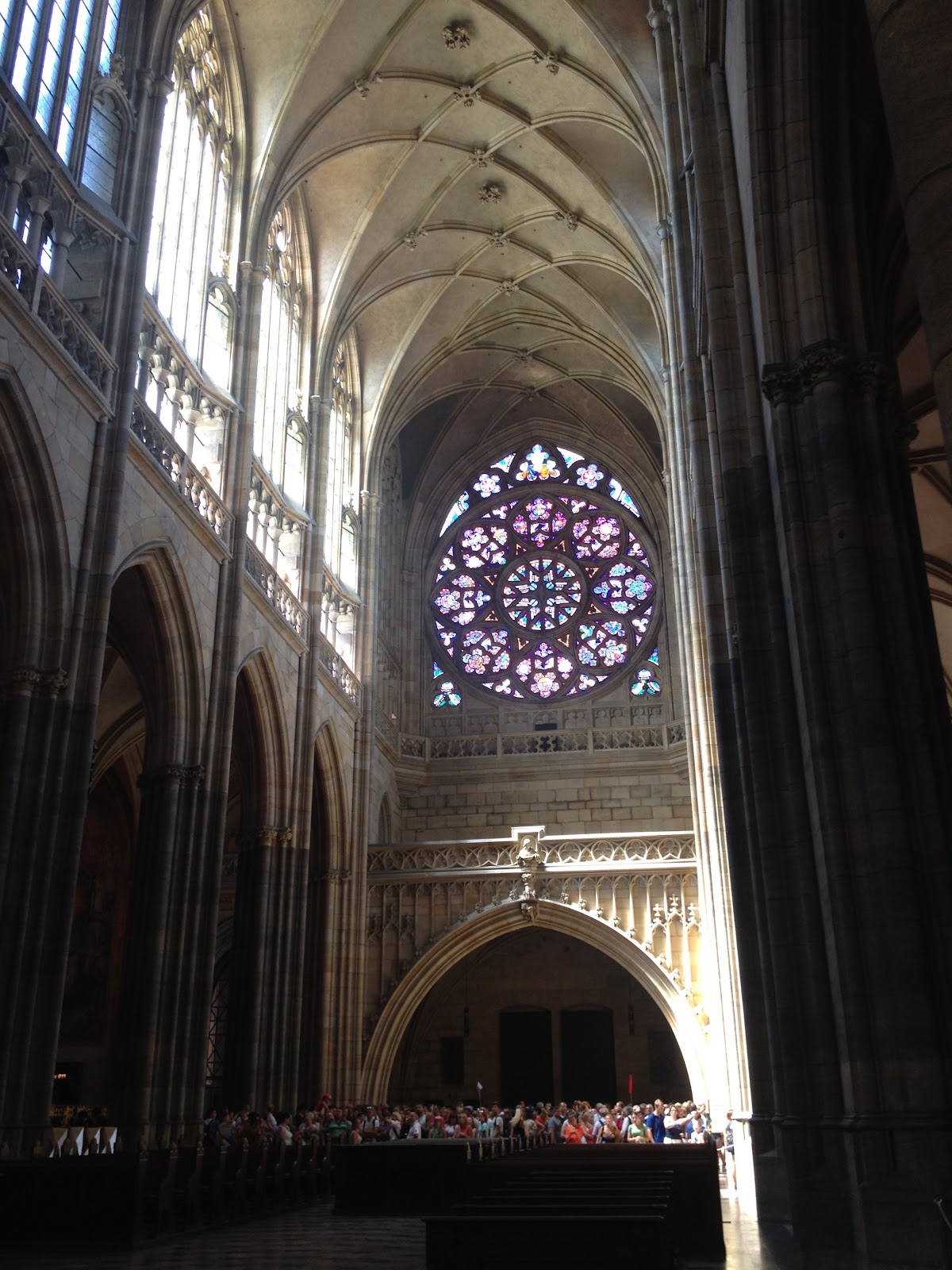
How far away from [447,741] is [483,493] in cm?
617

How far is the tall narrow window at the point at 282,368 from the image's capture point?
19359 mm

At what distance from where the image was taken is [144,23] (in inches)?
572

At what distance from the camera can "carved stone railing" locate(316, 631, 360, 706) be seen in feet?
66.1

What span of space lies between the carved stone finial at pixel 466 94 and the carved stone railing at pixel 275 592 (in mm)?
8177

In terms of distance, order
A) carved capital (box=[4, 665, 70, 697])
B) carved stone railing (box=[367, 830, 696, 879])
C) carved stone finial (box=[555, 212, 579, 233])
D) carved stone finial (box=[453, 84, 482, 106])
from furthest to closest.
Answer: carved stone finial (box=[555, 212, 579, 233]) < carved stone railing (box=[367, 830, 696, 879]) < carved stone finial (box=[453, 84, 482, 106]) < carved capital (box=[4, 665, 70, 697])

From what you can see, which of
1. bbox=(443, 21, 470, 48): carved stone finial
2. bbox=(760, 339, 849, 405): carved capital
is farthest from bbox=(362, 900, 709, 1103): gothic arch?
bbox=(760, 339, 849, 405): carved capital

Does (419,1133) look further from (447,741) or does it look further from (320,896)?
(447,741)

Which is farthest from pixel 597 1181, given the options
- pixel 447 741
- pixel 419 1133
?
pixel 447 741

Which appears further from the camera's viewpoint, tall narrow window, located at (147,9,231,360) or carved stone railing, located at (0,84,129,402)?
tall narrow window, located at (147,9,231,360)

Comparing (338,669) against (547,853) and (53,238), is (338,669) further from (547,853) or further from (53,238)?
(53,238)

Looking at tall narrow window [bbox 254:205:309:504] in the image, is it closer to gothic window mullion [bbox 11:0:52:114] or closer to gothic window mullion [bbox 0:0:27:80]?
gothic window mullion [bbox 11:0:52:114]

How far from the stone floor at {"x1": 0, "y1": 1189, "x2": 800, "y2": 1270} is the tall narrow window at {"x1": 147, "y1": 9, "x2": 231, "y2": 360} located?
10756mm

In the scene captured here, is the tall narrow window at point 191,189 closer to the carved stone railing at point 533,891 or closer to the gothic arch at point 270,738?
the gothic arch at point 270,738

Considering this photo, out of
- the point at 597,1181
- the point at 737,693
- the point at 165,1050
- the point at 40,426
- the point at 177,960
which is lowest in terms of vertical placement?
the point at 597,1181
